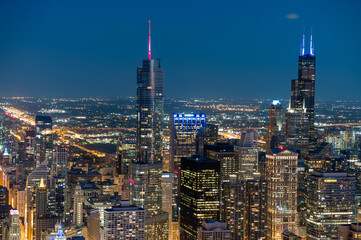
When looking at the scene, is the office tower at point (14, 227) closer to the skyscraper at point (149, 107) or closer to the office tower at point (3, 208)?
the office tower at point (3, 208)

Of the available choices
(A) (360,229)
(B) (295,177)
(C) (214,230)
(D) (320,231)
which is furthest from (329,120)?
(A) (360,229)

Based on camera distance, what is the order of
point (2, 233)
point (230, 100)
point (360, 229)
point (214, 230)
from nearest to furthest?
point (360, 229)
point (214, 230)
point (2, 233)
point (230, 100)

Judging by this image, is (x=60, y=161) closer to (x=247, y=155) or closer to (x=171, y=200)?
(x=171, y=200)

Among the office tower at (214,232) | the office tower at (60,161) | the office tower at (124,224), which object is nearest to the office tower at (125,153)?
the office tower at (60,161)

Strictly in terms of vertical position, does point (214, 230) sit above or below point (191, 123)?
below

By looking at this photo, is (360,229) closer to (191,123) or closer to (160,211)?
(160,211)

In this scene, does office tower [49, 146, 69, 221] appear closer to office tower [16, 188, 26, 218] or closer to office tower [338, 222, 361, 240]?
office tower [16, 188, 26, 218]
